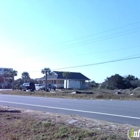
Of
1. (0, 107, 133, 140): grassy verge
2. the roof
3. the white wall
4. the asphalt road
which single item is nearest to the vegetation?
the roof

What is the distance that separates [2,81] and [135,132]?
79778mm

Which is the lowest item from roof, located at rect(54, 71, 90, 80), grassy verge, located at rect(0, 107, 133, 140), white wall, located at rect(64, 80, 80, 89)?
grassy verge, located at rect(0, 107, 133, 140)

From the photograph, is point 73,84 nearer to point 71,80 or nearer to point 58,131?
point 71,80

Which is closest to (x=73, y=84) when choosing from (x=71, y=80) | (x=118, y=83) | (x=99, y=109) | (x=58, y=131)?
(x=71, y=80)

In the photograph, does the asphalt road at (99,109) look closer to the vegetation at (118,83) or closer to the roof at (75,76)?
the vegetation at (118,83)

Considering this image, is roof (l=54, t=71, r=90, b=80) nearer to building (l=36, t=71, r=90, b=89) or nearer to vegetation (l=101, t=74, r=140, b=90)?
building (l=36, t=71, r=90, b=89)

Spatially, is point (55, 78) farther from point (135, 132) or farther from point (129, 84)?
point (135, 132)

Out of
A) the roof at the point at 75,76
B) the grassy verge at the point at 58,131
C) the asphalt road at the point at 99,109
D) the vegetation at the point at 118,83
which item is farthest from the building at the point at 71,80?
the grassy verge at the point at 58,131

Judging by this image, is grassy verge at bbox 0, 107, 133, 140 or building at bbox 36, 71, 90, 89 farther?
building at bbox 36, 71, 90, 89

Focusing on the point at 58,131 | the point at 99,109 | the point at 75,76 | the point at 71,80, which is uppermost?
the point at 75,76

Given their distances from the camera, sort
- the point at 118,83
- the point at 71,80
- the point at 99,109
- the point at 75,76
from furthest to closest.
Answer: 1. the point at 75,76
2. the point at 71,80
3. the point at 118,83
4. the point at 99,109

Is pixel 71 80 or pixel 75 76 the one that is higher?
pixel 75 76

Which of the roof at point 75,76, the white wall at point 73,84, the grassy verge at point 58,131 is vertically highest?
the roof at point 75,76

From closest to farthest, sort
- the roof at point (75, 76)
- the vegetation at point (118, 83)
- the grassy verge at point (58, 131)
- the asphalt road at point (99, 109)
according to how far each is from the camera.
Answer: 1. the grassy verge at point (58, 131)
2. the asphalt road at point (99, 109)
3. the vegetation at point (118, 83)
4. the roof at point (75, 76)
